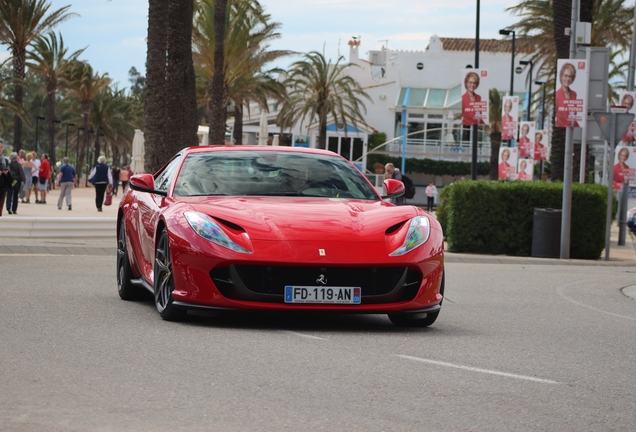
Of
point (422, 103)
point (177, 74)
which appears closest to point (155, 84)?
point (177, 74)

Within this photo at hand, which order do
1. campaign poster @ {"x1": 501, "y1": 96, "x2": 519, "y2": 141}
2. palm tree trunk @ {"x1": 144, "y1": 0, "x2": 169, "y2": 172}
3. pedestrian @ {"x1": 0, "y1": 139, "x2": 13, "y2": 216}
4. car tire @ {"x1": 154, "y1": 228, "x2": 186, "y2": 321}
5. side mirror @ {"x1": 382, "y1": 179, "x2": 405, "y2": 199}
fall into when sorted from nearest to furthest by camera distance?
1. car tire @ {"x1": 154, "y1": 228, "x2": 186, "y2": 321}
2. side mirror @ {"x1": 382, "y1": 179, "x2": 405, "y2": 199}
3. palm tree trunk @ {"x1": 144, "y1": 0, "x2": 169, "y2": 172}
4. pedestrian @ {"x1": 0, "y1": 139, "x2": 13, "y2": 216}
5. campaign poster @ {"x1": 501, "y1": 96, "x2": 519, "y2": 141}

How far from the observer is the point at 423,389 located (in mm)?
6109

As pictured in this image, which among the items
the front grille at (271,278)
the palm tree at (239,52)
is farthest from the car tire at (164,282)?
the palm tree at (239,52)

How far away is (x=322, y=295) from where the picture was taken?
8.07 meters

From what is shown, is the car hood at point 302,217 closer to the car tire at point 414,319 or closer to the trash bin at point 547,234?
the car tire at point 414,319

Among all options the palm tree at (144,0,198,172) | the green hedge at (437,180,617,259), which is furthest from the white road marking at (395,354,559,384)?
the palm tree at (144,0,198,172)

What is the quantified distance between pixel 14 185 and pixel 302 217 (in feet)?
69.2

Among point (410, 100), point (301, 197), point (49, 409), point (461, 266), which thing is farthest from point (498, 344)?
point (410, 100)

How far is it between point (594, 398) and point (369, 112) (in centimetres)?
9096

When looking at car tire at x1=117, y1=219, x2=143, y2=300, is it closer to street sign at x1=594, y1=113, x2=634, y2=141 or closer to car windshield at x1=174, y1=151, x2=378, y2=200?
car windshield at x1=174, y1=151, x2=378, y2=200

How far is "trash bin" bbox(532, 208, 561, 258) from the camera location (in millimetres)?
21922

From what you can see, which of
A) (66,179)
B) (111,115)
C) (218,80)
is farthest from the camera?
(111,115)

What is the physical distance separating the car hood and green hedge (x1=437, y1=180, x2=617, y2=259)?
13678 mm

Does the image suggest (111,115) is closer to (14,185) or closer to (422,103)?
(422,103)
